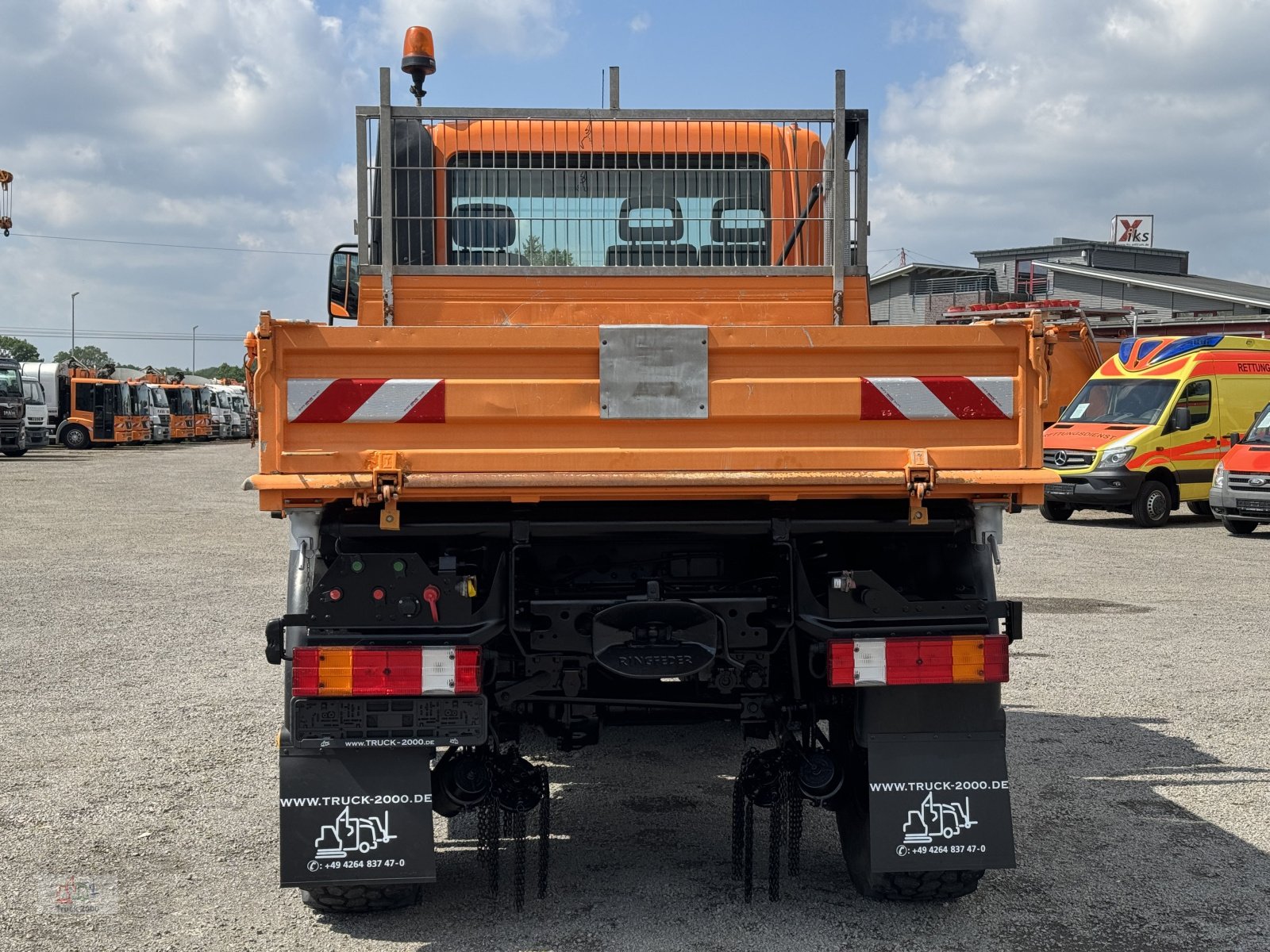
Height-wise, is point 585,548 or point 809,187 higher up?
point 809,187

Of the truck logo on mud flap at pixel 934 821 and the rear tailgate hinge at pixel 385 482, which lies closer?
the rear tailgate hinge at pixel 385 482

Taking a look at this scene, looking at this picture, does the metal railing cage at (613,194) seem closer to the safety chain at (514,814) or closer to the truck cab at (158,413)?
the safety chain at (514,814)

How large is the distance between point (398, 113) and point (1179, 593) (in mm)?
9366

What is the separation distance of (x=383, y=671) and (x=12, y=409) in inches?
1509

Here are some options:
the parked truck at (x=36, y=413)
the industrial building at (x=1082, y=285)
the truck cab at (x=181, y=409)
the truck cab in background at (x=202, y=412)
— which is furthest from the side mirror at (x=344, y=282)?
the truck cab in background at (x=202, y=412)

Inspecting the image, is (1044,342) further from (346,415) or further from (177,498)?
(177,498)

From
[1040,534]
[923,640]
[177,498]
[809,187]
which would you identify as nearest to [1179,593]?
[1040,534]

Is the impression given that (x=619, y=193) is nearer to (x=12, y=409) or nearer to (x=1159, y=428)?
(x=1159, y=428)

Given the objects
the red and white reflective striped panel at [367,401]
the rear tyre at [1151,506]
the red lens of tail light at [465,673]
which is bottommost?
the rear tyre at [1151,506]

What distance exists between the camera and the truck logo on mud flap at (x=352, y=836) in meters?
4.12

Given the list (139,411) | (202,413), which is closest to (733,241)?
(139,411)

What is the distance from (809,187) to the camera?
556cm

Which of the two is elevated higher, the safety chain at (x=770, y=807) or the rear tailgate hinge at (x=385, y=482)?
the rear tailgate hinge at (x=385, y=482)

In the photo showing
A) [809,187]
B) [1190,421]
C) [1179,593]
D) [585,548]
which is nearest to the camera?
[585,548]
